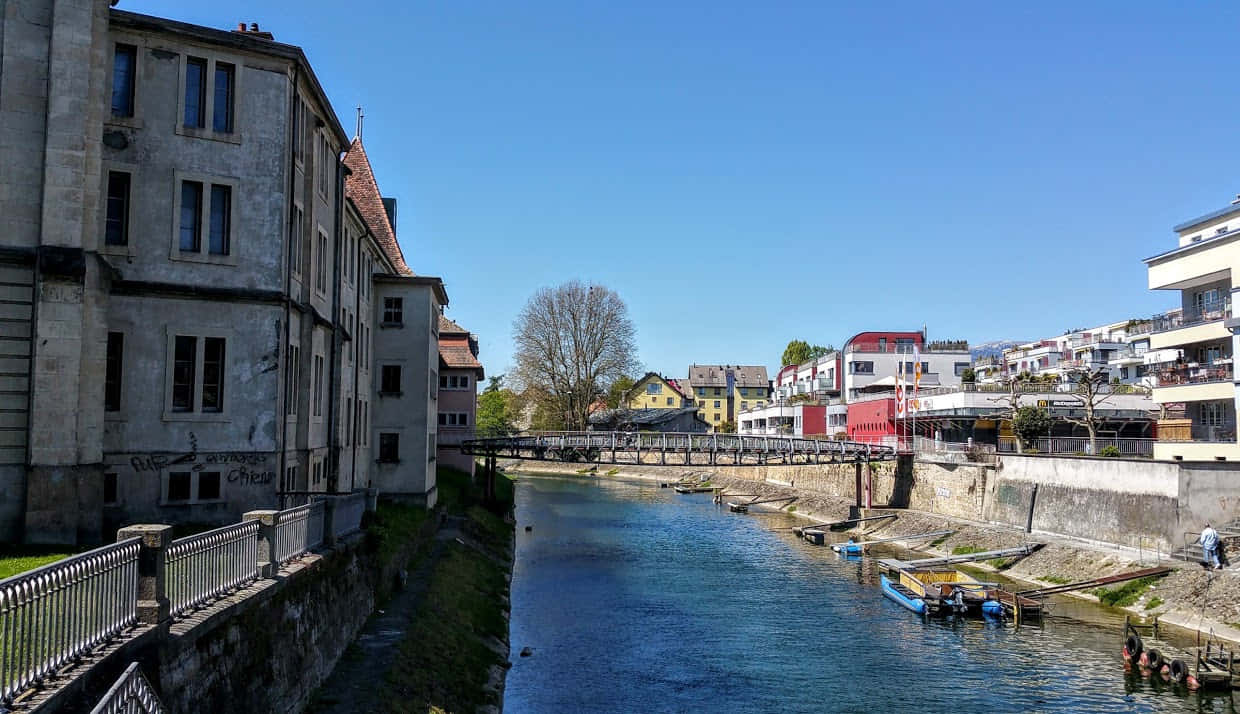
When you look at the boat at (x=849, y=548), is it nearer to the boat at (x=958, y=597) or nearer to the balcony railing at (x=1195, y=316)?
the boat at (x=958, y=597)

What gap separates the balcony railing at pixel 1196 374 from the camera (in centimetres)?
4250

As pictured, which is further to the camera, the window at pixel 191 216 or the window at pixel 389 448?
the window at pixel 389 448

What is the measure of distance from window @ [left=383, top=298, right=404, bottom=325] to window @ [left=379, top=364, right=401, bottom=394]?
2.15 metres

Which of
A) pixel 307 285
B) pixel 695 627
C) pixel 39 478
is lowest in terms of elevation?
pixel 695 627

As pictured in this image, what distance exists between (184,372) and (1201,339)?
44656mm

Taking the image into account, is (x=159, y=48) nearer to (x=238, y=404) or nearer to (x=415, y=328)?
(x=238, y=404)

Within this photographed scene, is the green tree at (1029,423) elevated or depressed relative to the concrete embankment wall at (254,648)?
elevated

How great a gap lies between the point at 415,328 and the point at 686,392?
12203cm

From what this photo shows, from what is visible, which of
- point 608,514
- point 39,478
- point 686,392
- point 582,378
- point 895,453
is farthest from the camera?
point 686,392

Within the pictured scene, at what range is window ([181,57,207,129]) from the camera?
76.9 ft

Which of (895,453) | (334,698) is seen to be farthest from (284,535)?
(895,453)

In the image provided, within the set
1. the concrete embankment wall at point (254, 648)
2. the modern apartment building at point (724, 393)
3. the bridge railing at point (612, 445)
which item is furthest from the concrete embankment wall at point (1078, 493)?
the modern apartment building at point (724, 393)

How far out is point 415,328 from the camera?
148ft

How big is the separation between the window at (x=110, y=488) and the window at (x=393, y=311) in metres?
22.7
